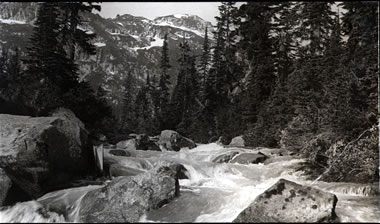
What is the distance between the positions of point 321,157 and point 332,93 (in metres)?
2.02

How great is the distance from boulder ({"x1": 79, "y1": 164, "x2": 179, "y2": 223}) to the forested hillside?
4.78 metres

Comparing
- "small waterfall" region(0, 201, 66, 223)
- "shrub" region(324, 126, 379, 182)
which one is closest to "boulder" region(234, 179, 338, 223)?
"shrub" region(324, 126, 379, 182)

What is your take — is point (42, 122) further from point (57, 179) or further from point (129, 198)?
point (129, 198)

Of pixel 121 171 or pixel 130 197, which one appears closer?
pixel 130 197

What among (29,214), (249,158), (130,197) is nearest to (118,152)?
(249,158)

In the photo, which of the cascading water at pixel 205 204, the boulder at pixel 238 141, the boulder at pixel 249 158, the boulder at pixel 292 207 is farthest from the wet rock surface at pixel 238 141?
the boulder at pixel 292 207

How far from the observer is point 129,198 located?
677cm

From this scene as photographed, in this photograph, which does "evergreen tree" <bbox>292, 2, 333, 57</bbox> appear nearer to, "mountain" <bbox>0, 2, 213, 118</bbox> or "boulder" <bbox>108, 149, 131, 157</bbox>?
"boulder" <bbox>108, 149, 131, 157</bbox>

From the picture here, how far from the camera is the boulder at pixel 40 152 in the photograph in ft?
25.3

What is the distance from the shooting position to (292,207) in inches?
229

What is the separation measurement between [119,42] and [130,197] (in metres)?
167

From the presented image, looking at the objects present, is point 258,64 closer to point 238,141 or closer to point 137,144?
point 238,141

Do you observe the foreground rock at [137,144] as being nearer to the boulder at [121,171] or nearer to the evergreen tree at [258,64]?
the evergreen tree at [258,64]

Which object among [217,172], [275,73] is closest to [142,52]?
[275,73]
